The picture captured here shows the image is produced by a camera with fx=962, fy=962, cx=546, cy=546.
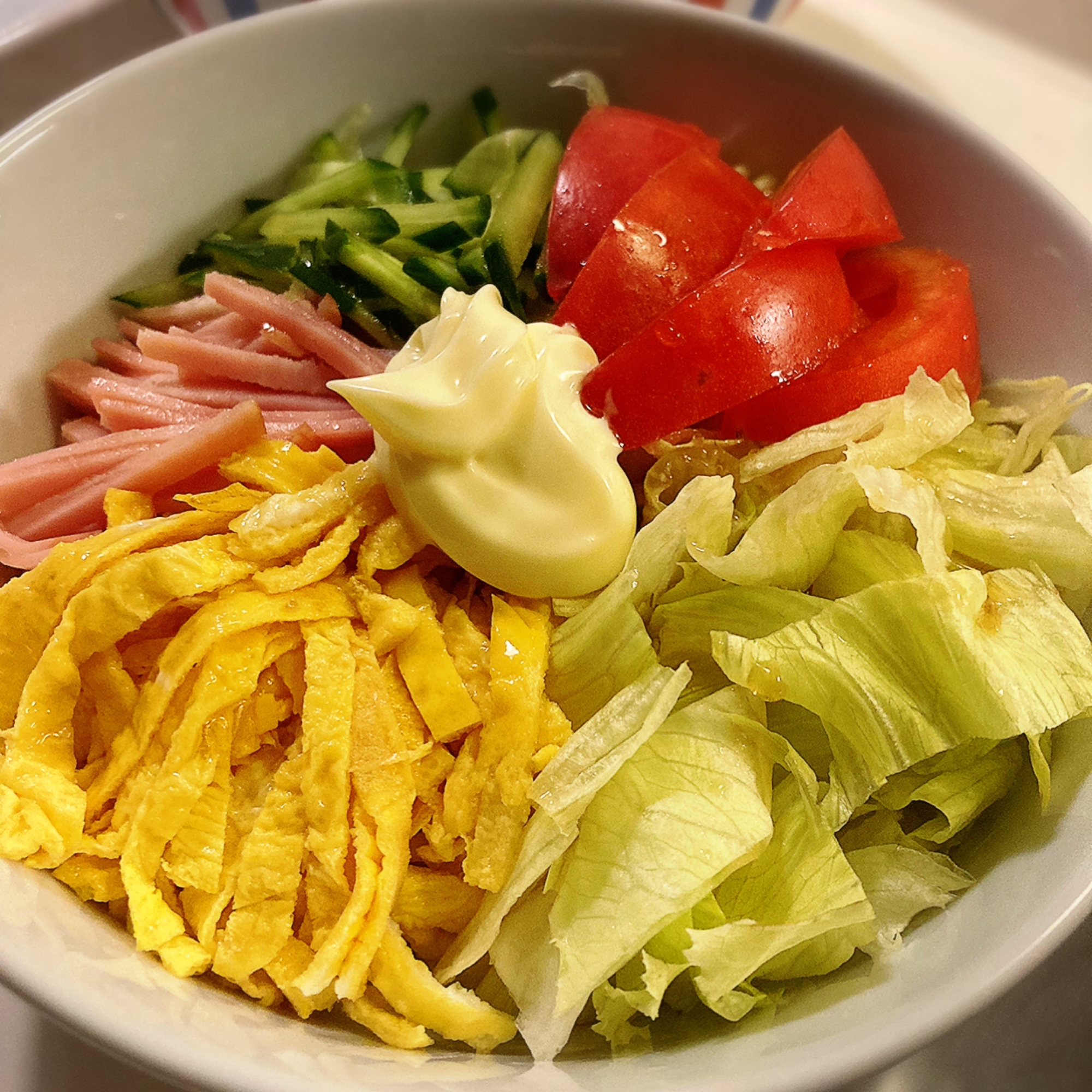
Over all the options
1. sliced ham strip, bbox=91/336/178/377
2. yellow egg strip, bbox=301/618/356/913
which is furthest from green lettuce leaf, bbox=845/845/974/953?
sliced ham strip, bbox=91/336/178/377

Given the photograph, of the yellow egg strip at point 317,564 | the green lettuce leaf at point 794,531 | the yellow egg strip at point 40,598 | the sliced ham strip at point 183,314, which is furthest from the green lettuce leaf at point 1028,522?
the sliced ham strip at point 183,314

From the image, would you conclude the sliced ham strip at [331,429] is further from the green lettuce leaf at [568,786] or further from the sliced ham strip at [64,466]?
the green lettuce leaf at [568,786]

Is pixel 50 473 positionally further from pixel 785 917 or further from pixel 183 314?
pixel 785 917

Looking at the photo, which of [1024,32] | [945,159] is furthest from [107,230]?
[1024,32]

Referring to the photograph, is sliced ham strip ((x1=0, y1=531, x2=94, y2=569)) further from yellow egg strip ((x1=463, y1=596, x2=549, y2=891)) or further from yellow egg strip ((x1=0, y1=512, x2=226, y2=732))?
yellow egg strip ((x1=463, y1=596, x2=549, y2=891))

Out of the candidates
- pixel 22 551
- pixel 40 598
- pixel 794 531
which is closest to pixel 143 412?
pixel 22 551

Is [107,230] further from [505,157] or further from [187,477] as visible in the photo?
[505,157]
